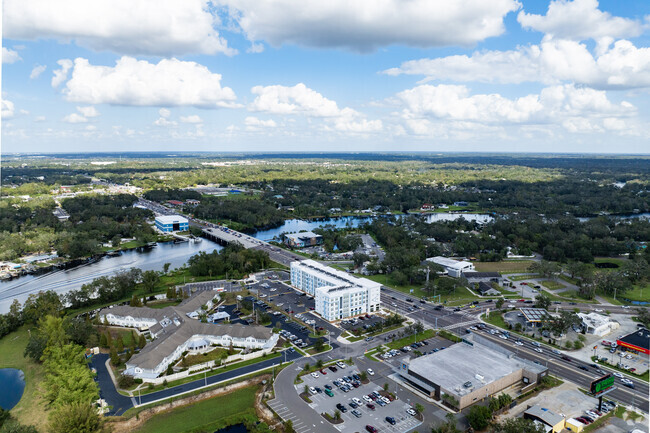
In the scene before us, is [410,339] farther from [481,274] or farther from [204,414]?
[481,274]

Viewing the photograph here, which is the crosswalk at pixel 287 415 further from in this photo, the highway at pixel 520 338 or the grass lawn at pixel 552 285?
the grass lawn at pixel 552 285

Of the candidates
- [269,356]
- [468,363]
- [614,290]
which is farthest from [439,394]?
[614,290]

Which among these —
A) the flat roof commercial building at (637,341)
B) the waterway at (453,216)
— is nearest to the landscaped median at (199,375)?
the flat roof commercial building at (637,341)

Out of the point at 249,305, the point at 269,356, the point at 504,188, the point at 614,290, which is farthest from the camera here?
the point at 504,188

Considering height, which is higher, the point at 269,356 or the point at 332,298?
the point at 332,298

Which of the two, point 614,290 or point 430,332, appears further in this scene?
point 614,290

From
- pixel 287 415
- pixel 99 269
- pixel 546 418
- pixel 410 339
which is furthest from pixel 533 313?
pixel 99 269

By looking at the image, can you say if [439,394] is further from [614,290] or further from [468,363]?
[614,290]
